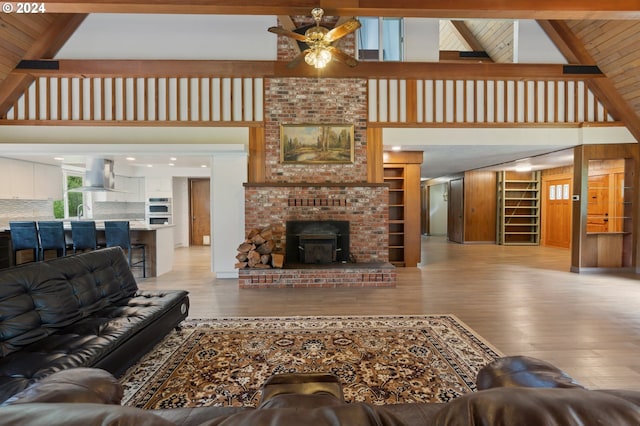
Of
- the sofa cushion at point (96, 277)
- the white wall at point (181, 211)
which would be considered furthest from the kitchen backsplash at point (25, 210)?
the sofa cushion at point (96, 277)

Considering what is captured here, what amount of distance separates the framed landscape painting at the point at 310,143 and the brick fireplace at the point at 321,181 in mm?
93

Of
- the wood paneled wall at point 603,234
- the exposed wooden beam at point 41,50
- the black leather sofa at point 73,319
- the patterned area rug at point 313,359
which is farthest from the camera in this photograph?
the wood paneled wall at point 603,234

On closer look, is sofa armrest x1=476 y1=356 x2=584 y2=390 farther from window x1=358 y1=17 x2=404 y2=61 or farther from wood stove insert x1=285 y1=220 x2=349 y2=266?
window x1=358 y1=17 x2=404 y2=61

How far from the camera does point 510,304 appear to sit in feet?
12.2

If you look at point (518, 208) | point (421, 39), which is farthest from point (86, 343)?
point (518, 208)

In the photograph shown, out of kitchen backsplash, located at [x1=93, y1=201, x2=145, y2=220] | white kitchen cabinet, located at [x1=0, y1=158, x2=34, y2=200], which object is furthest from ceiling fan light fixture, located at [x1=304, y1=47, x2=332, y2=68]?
kitchen backsplash, located at [x1=93, y1=201, x2=145, y2=220]

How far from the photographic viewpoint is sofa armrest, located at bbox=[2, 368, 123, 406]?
0.90 meters

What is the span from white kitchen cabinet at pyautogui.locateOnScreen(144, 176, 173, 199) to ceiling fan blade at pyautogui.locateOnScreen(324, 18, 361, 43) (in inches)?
272

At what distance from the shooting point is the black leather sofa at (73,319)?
5.30 ft

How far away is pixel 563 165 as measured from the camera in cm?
837

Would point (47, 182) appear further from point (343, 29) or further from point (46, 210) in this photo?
point (343, 29)

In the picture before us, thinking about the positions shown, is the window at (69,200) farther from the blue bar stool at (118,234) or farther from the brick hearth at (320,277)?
the brick hearth at (320,277)

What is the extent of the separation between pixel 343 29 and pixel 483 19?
Answer: 3522 millimetres

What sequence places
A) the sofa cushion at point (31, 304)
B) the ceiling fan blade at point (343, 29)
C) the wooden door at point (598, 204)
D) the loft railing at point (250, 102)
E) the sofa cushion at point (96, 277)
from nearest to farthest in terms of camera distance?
the sofa cushion at point (31, 304)
the sofa cushion at point (96, 277)
the ceiling fan blade at point (343, 29)
the loft railing at point (250, 102)
the wooden door at point (598, 204)
